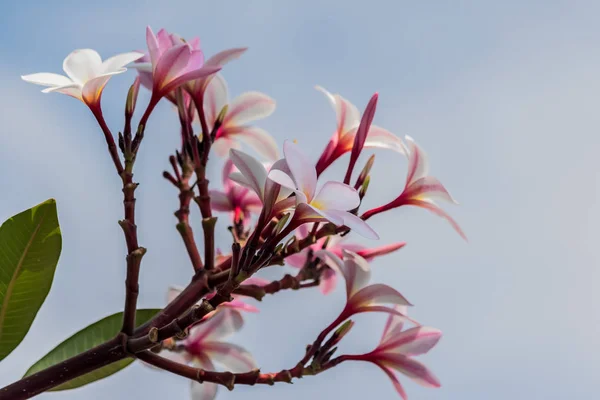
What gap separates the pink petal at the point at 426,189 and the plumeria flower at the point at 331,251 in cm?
8

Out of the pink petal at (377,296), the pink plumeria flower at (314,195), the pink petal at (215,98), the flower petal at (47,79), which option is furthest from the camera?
the pink petal at (215,98)

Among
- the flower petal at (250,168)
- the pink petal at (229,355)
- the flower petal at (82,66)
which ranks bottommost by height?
the pink petal at (229,355)

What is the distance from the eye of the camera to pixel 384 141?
91 cm

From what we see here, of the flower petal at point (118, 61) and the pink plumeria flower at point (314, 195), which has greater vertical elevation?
the flower petal at point (118, 61)

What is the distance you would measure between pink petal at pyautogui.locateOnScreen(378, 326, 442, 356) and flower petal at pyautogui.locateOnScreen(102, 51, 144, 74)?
50 centimetres

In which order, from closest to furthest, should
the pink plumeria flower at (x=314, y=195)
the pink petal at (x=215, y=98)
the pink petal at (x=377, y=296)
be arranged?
the pink plumeria flower at (x=314, y=195) → the pink petal at (x=377, y=296) → the pink petal at (x=215, y=98)

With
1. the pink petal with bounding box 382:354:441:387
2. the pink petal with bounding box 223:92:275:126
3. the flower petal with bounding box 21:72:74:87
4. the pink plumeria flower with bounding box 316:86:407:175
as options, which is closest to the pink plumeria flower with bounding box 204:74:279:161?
the pink petal with bounding box 223:92:275:126

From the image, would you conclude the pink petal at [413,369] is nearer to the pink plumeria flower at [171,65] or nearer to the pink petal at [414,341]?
the pink petal at [414,341]

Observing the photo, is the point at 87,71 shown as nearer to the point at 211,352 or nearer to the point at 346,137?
the point at 346,137

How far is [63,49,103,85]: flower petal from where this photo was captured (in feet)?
2.54

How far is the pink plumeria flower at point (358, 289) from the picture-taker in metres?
0.87

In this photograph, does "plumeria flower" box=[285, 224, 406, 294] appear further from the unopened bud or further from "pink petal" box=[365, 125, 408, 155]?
the unopened bud

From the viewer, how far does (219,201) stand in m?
1.05

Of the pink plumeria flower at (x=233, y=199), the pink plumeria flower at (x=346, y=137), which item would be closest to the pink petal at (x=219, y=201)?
the pink plumeria flower at (x=233, y=199)
